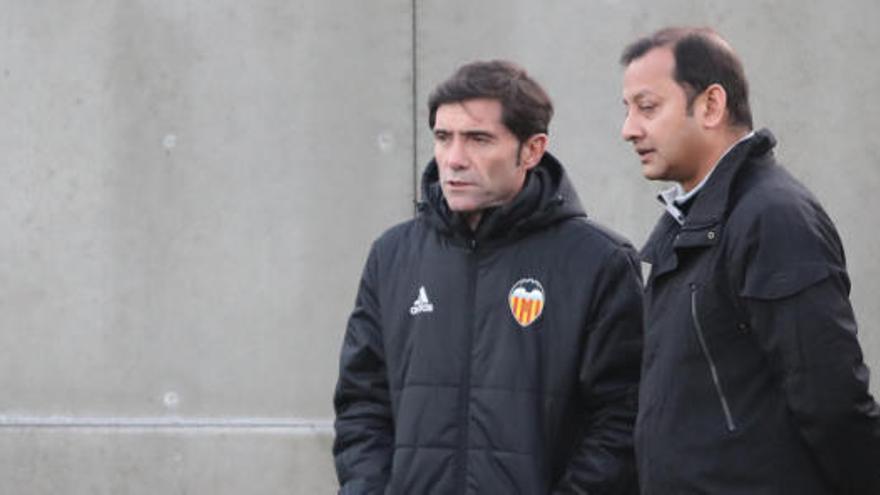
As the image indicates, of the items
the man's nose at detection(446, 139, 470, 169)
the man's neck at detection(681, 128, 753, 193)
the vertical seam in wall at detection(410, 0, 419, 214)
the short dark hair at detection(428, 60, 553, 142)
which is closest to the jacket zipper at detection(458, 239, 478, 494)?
the man's nose at detection(446, 139, 470, 169)

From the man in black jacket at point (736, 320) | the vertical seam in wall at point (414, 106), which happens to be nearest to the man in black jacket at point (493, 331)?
the man in black jacket at point (736, 320)

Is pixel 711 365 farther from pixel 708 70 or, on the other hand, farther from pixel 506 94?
pixel 506 94

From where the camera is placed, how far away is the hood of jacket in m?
4.61

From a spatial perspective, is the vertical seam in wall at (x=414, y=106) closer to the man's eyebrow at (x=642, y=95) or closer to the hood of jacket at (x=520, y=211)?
the hood of jacket at (x=520, y=211)

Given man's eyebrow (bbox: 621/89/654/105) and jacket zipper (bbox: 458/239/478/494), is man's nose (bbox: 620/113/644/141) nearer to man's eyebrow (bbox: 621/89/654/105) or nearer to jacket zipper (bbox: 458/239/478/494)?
man's eyebrow (bbox: 621/89/654/105)

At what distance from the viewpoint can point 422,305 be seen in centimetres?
464

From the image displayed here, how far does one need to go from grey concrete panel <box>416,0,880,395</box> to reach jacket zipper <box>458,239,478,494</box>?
2.09 meters

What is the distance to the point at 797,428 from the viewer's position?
152 inches

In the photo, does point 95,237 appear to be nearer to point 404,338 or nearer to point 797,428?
point 404,338

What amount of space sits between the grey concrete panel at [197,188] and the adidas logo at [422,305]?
205 centimetres

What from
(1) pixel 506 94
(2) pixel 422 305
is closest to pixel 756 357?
(2) pixel 422 305

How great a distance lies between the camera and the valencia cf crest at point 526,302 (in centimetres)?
455

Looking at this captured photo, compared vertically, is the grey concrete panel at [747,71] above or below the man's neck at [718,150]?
below

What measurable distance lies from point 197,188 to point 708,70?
9.51ft
